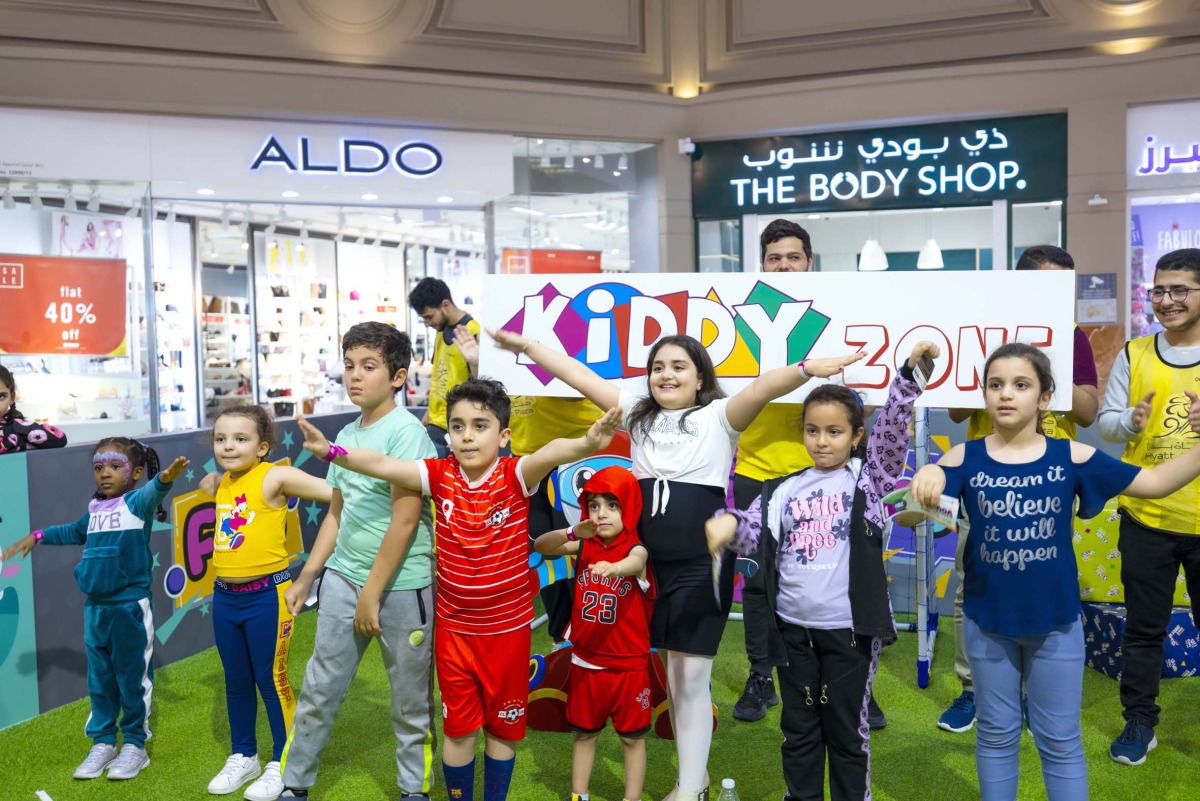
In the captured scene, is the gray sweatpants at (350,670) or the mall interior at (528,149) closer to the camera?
the gray sweatpants at (350,670)

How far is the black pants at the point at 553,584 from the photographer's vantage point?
347 cm

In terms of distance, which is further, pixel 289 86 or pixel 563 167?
pixel 563 167

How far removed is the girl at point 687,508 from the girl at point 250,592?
1239 mm

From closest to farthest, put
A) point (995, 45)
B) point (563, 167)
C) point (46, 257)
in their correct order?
point (46, 257)
point (995, 45)
point (563, 167)

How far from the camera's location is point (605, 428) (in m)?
2.91

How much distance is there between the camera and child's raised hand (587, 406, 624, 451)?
114 inches

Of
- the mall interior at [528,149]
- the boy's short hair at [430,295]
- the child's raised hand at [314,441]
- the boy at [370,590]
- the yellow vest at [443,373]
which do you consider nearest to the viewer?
the child's raised hand at [314,441]

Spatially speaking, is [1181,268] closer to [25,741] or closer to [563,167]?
[25,741]

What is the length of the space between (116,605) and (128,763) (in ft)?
2.02

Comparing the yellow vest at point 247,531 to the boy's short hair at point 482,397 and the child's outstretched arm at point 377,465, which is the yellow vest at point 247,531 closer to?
the child's outstretched arm at point 377,465

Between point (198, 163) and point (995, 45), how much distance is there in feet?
24.9

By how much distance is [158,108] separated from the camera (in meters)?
8.77

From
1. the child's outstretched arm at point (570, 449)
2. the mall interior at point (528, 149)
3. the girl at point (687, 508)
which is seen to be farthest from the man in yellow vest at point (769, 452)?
the mall interior at point (528, 149)

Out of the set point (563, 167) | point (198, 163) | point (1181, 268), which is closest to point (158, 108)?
point (198, 163)
